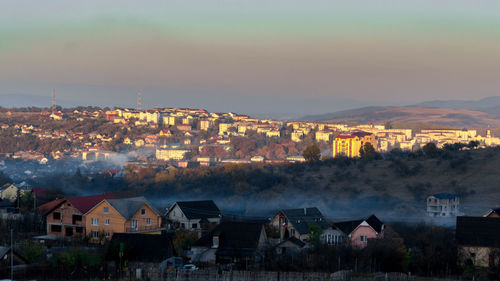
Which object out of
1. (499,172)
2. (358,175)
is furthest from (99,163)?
(499,172)

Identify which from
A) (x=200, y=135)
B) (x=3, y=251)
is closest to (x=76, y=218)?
(x=3, y=251)

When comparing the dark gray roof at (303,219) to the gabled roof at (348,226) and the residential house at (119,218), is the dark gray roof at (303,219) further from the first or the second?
the residential house at (119,218)

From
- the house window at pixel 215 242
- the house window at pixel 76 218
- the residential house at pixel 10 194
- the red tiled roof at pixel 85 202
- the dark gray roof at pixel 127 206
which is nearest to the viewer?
the house window at pixel 215 242

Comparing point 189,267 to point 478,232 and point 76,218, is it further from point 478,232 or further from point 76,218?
point 76,218

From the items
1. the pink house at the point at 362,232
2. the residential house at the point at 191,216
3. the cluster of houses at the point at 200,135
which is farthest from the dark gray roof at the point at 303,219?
the cluster of houses at the point at 200,135

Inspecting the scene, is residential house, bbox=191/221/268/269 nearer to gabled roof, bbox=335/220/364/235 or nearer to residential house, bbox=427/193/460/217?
gabled roof, bbox=335/220/364/235
